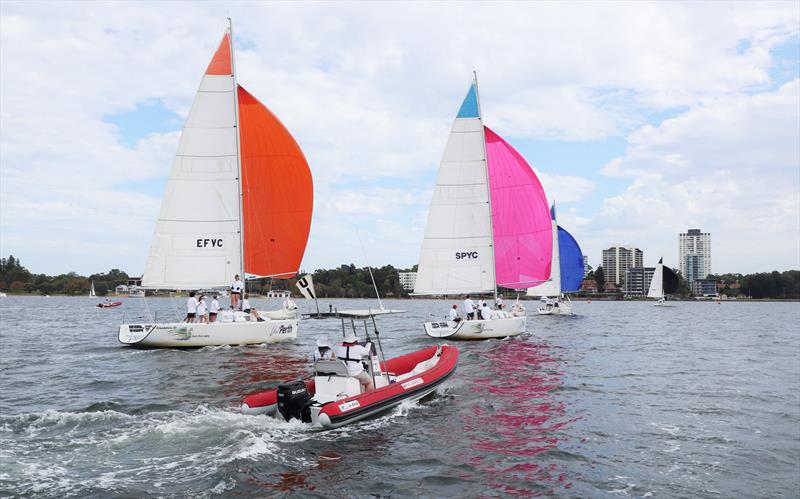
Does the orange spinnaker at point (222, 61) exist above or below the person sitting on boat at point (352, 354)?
above

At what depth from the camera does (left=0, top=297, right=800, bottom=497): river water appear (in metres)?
9.43

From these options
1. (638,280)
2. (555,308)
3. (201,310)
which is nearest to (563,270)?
(555,308)

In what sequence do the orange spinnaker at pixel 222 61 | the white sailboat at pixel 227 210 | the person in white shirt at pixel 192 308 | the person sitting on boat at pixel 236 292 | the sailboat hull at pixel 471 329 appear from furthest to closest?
the sailboat hull at pixel 471 329, the orange spinnaker at pixel 222 61, the person sitting on boat at pixel 236 292, the white sailboat at pixel 227 210, the person in white shirt at pixel 192 308

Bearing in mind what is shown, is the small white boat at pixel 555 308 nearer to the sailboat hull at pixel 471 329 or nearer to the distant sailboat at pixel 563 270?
the distant sailboat at pixel 563 270

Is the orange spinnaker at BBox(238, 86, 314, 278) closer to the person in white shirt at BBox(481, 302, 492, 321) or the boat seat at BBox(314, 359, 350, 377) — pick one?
the person in white shirt at BBox(481, 302, 492, 321)

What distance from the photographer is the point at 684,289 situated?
15100 cm

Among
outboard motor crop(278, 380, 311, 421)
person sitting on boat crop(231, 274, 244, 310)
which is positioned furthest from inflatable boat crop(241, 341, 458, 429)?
person sitting on boat crop(231, 274, 244, 310)

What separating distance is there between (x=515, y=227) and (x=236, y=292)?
14.0 meters

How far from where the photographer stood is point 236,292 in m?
26.2

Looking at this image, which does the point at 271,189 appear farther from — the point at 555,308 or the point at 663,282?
the point at 663,282

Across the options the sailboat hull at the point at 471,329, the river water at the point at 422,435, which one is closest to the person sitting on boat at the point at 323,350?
the river water at the point at 422,435

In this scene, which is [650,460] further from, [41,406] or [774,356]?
[774,356]

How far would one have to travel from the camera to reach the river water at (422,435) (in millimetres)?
9430

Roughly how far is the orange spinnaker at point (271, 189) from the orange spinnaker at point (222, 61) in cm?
146
